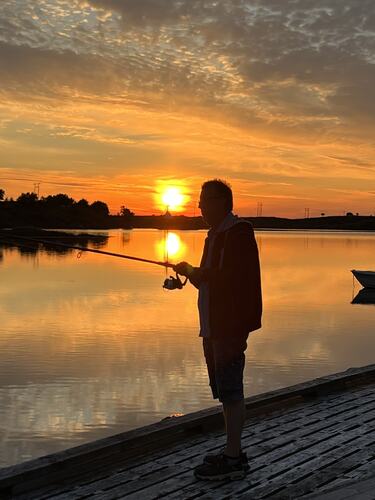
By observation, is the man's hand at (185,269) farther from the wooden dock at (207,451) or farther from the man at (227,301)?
the wooden dock at (207,451)

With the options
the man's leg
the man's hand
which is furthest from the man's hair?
the man's leg

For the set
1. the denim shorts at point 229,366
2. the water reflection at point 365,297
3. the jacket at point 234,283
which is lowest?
the water reflection at point 365,297

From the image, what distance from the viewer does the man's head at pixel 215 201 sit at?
4652 millimetres

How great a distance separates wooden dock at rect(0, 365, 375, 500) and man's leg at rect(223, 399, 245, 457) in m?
0.24

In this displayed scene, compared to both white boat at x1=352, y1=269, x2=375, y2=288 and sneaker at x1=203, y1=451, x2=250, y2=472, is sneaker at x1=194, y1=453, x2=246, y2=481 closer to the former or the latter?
sneaker at x1=203, y1=451, x2=250, y2=472

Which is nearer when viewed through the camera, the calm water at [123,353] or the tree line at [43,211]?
the calm water at [123,353]

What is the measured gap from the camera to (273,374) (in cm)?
1424

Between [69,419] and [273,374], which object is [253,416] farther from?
[273,374]

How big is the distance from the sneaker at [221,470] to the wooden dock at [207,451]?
47mm

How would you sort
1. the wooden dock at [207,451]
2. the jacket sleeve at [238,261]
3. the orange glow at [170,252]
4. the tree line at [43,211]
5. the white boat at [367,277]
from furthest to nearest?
the tree line at [43,211]
the orange glow at [170,252]
the white boat at [367,277]
the jacket sleeve at [238,261]
the wooden dock at [207,451]

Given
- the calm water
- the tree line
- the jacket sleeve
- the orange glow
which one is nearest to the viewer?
the jacket sleeve

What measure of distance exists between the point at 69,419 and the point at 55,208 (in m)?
180

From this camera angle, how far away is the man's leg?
15.2 ft

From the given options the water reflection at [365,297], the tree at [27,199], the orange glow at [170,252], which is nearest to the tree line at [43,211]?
the tree at [27,199]
